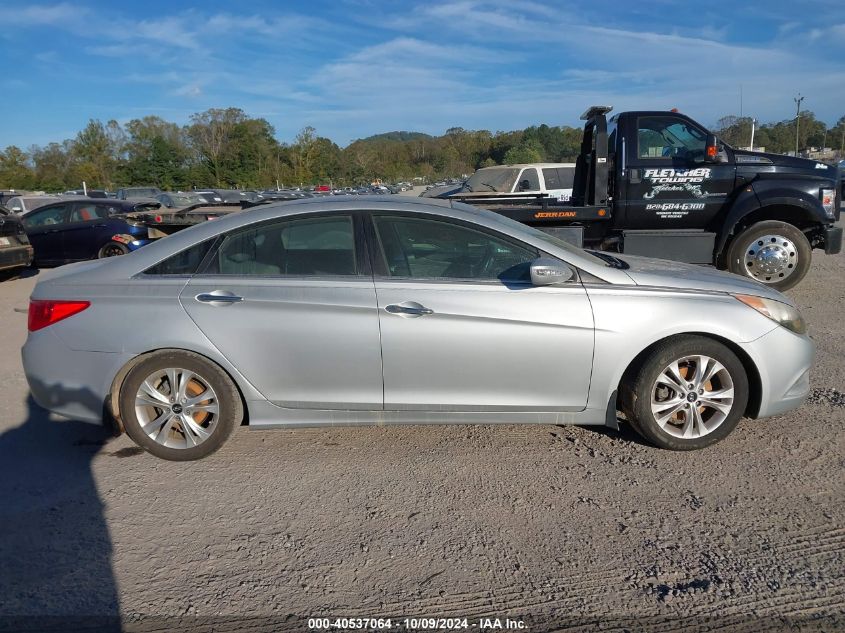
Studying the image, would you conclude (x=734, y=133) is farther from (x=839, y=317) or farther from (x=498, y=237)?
(x=498, y=237)

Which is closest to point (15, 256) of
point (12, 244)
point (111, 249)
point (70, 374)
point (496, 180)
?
point (12, 244)

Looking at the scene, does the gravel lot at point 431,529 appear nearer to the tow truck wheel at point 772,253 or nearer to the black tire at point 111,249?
the tow truck wheel at point 772,253

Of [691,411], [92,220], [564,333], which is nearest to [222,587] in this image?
[564,333]

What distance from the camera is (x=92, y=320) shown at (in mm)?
3758

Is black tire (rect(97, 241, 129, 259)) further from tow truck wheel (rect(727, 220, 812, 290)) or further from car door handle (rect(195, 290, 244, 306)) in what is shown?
tow truck wheel (rect(727, 220, 812, 290))

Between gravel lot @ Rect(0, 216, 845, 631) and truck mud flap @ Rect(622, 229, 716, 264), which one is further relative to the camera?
truck mud flap @ Rect(622, 229, 716, 264)

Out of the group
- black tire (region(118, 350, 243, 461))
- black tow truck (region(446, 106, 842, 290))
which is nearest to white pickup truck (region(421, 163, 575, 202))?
black tow truck (region(446, 106, 842, 290))

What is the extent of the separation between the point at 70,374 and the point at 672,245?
6943 millimetres

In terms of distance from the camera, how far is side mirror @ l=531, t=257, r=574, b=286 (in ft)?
11.7

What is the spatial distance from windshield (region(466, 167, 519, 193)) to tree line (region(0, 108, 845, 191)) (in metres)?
38.2

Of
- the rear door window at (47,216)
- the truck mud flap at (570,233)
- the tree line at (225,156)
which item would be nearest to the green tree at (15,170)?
the tree line at (225,156)

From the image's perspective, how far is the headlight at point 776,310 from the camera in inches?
149

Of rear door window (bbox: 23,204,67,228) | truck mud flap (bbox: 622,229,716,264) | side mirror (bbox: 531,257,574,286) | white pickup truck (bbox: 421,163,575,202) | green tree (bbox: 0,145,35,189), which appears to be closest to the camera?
side mirror (bbox: 531,257,574,286)

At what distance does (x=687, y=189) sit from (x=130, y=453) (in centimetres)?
706
